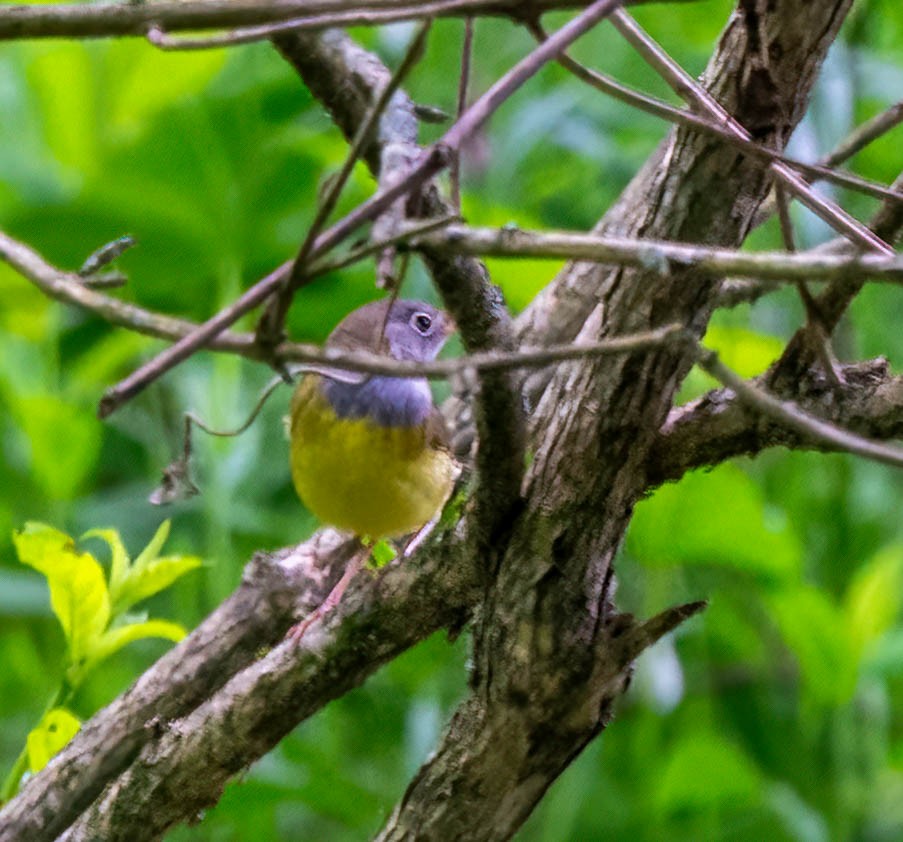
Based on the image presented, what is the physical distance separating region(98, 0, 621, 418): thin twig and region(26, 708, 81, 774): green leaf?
63 centimetres

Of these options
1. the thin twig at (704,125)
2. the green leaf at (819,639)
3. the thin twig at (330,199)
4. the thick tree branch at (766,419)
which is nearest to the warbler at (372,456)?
the thick tree branch at (766,419)

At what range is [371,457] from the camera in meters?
1.19

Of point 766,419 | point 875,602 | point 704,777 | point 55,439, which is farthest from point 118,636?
point 875,602

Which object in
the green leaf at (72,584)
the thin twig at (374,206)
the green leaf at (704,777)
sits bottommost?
the thin twig at (374,206)

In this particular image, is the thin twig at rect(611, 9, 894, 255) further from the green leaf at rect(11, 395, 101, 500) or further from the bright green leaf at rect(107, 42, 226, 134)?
the bright green leaf at rect(107, 42, 226, 134)

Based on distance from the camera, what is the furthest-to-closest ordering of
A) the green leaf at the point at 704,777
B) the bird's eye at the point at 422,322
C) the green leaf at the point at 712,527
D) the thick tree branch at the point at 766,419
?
the green leaf at the point at 704,777 → the green leaf at the point at 712,527 → the bird's eye at the point at 422,322 → the thick tree branch at the point at 766,419

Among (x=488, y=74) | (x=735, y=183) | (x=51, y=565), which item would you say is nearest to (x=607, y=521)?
(x=735, y=183)

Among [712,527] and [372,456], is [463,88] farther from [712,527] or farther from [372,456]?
[712,527]

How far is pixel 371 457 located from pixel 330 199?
66 cm

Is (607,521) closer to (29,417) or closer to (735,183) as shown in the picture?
(735,183)

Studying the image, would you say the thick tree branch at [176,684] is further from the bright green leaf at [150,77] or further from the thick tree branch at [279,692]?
the bright green leaf at [150,77]

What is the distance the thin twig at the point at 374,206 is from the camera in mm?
532

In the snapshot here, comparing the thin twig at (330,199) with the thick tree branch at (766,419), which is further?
the thick tree branch at (766,419)

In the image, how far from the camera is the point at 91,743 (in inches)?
44.1
